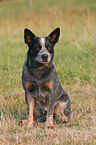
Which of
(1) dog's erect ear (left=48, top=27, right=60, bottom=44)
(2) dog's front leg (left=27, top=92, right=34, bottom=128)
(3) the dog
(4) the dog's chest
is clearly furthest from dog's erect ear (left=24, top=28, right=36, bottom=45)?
(2) dog's front leg (left=27, top=92, right=34, bottom=128)

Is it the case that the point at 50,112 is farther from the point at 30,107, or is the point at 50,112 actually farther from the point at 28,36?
the point at 28,36

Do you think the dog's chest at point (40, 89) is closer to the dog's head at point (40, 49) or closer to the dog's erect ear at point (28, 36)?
the dog's head at point (40, 49)

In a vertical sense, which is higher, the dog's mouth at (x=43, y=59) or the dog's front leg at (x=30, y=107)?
the dog's mouth at (x=43, y=59)

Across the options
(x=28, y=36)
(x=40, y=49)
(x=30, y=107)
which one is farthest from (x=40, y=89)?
(x=28, y=36)

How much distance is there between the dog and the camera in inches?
157

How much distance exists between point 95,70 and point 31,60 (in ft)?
9.85

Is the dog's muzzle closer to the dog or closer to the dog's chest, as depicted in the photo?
the dog

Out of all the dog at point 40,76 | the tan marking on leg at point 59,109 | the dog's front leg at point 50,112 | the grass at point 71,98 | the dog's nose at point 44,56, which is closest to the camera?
the grass at point 71,98

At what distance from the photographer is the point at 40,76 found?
4.07 meters

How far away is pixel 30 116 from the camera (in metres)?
4.22

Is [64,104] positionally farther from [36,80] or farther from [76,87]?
[76,87]

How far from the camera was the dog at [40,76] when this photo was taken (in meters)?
4.00

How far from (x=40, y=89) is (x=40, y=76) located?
0.19 meters

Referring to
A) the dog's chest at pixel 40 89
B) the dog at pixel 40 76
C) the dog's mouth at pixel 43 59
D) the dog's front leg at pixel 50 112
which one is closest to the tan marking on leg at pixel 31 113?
the dog at pixel 40 76
